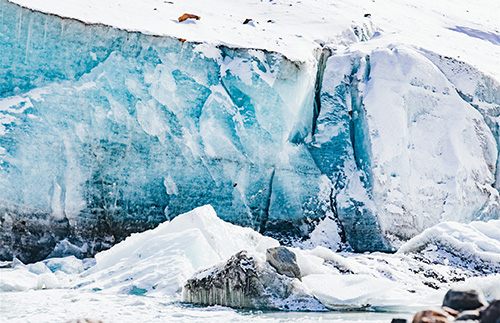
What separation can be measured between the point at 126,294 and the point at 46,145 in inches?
102

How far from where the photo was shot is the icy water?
3.91 metres

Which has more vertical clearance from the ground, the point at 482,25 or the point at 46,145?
the point at 482,25

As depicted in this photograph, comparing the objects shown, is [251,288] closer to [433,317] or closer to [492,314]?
[433,317]

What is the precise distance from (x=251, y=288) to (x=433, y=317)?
6.97 ft

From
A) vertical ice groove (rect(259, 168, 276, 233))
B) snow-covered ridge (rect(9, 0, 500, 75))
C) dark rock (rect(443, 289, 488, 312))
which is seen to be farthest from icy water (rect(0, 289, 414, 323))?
snow-covered ridge (rect(9, 0, 500, 75))

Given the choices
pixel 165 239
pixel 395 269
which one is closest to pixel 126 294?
pixel 165 239

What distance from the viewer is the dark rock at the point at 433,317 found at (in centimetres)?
259

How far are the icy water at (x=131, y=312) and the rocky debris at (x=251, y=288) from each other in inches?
6.2

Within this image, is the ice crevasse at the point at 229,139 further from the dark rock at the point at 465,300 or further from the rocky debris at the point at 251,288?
the dark rock at the point at 465,300

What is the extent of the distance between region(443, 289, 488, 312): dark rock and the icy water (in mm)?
939

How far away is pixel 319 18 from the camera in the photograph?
1045 centimetres

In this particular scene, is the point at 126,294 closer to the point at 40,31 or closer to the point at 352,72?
the point at 40,31

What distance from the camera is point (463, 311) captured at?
2.85 metres

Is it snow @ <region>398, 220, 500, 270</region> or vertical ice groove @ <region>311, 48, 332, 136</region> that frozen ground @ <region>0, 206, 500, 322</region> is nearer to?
snow @ <region>398, 220, 500, 270</region>
